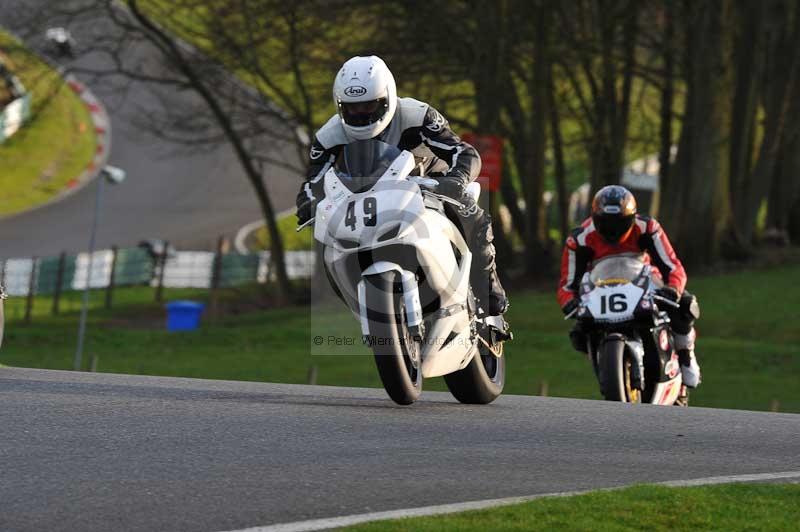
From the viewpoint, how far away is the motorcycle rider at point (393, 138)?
9.09m

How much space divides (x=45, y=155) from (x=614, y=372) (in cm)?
3849

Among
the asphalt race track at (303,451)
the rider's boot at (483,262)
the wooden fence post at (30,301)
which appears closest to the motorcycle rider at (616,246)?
the rider's boot at (483,262)

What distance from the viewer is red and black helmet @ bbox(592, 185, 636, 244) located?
41.7 ft

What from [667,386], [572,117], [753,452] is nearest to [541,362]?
[667,386]

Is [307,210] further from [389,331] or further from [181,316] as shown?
[181,316]

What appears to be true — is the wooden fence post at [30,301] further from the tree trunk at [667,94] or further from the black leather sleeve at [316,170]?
the black leather sleeve at [316,170]

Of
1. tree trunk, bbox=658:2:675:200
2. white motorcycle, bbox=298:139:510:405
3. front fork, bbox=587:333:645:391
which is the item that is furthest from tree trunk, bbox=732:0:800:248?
white motorcycle, bbox=298:139:510:405

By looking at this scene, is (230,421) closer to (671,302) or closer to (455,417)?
(455,417)

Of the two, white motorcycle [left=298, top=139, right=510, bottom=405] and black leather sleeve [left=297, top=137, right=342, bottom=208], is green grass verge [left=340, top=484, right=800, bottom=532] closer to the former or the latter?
white motorcycle [left=298, top=139, right=510, bottom=405]

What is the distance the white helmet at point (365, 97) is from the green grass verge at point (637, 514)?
3229 mm

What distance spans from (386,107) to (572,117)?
25375 mm

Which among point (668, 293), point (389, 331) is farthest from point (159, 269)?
point (389, 331)

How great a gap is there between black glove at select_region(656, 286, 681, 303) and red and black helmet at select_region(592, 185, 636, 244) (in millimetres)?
526

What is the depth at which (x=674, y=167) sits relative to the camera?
2905 cm
